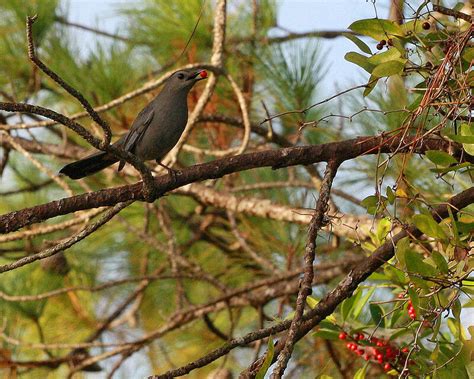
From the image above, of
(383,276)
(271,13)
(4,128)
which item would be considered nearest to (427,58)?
(383,276)

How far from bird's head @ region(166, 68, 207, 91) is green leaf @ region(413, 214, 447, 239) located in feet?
6.73

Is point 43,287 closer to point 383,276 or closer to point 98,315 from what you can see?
point 98,315

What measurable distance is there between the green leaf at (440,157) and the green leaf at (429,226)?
171 millimetres

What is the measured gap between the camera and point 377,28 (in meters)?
2.03

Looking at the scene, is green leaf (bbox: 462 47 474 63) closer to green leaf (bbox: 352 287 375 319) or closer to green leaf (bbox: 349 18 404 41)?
green leaf (bbox: 349 18 404 41)

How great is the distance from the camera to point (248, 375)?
1.79 m

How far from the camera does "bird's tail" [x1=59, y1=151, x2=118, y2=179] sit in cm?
306

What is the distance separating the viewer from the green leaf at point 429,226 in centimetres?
176

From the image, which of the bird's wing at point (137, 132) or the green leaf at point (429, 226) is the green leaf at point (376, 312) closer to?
the green leaf at point (429, 226)

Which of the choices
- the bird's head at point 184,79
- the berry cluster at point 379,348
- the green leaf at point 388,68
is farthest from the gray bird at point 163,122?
the green leaf at point 388,68

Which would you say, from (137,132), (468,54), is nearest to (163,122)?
(137,132)

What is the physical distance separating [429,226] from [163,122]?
191 cm

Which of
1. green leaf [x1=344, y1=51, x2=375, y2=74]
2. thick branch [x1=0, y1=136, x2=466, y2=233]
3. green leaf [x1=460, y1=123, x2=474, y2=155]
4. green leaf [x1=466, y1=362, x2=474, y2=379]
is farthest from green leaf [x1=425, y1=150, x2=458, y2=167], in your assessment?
green leaf [x1=466, y1=362, x2=474, y2=379]

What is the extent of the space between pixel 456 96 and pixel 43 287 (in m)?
3.16
